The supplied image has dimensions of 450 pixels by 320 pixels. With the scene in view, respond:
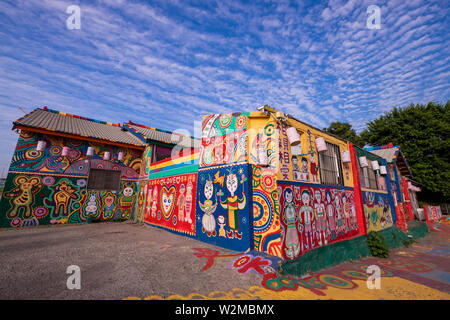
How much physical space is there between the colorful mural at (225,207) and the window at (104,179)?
278 inches

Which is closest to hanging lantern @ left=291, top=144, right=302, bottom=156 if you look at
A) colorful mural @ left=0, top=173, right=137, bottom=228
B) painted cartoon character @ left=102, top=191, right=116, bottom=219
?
colorful mural @ left=0, top=173, right=137, bottom=228

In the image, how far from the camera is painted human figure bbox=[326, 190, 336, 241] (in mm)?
5457

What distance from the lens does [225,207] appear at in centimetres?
493

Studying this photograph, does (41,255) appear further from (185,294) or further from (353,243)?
(353,243)

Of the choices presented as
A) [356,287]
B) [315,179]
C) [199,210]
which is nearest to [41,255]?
[199,210]

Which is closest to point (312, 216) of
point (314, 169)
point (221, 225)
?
point (314, 169)

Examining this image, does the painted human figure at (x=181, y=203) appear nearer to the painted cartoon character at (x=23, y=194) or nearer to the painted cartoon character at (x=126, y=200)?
the painted cartoon character at (x=126, y=200)

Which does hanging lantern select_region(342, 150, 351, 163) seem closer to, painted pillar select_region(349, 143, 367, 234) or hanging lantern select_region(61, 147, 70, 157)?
painted pillar select_region(349, 143, 367, 234)

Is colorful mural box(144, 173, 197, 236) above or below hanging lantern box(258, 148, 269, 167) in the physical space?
below

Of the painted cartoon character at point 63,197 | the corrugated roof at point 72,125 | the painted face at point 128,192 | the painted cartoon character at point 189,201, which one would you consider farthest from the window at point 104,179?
the painted cartoon character at point 189,201

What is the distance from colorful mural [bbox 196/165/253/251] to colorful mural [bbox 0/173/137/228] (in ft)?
23.0

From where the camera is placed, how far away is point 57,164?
8898mm
